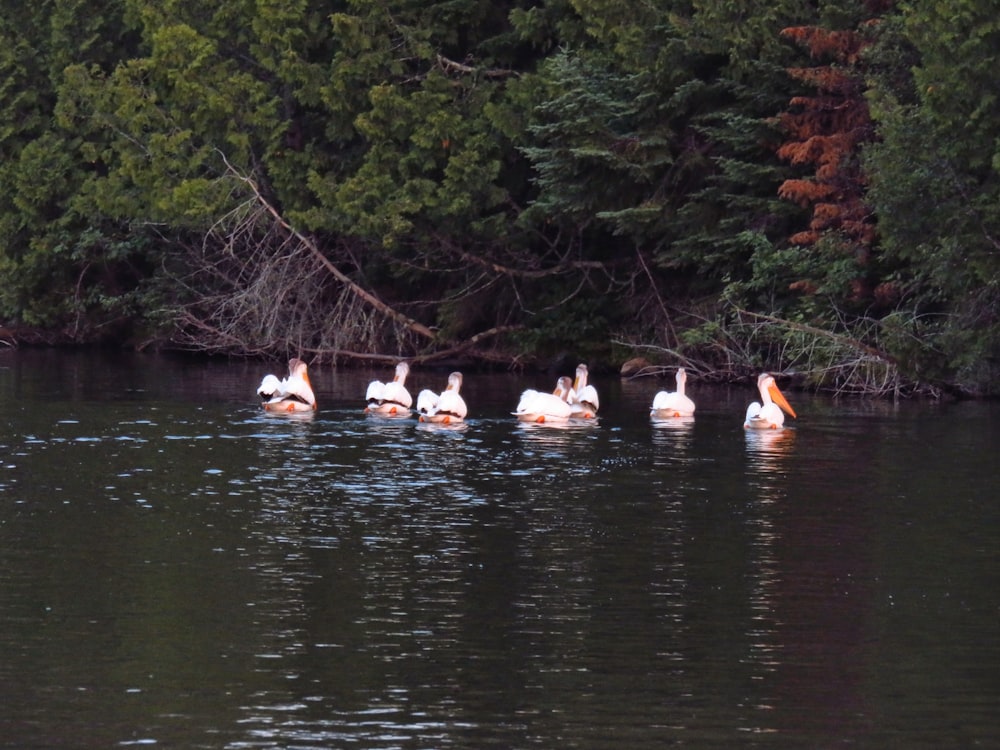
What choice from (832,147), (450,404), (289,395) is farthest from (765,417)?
(832,147)

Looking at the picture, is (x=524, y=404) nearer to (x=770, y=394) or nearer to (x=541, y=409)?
(x=541, y=409)

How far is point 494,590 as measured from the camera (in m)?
13.4

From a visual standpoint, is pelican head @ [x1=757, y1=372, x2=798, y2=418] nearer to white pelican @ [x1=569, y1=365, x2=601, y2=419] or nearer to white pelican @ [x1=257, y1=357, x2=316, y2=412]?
white pelican @ [x1=569, y1=365, x2=601, y2=419]

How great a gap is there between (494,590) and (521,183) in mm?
27074

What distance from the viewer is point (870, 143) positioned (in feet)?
103

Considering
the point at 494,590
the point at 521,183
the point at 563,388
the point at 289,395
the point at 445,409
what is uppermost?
the point at 521,183

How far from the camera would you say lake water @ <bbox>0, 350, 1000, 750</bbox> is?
33.2 feet

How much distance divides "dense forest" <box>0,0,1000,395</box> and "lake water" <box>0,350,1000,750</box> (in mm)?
7017

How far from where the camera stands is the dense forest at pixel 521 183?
99.1 ft

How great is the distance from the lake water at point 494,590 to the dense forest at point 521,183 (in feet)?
23.0

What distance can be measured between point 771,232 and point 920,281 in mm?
4297

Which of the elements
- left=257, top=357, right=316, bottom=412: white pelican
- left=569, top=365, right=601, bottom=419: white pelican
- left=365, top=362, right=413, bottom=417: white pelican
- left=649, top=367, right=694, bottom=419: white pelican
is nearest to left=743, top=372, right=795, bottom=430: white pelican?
left=649, top=367, right=694, bottom=419: white pelican

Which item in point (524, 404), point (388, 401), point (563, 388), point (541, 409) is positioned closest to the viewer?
point (541, 409)

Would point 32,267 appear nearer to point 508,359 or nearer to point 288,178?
point 288,178
